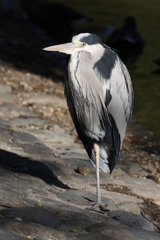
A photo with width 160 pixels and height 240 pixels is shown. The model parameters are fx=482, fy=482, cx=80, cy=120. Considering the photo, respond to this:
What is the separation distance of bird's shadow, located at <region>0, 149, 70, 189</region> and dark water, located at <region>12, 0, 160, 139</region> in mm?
2888

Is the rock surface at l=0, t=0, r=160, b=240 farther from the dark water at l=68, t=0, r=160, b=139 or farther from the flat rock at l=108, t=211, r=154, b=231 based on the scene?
the dark water at l=68, t=0, r=160, b=139

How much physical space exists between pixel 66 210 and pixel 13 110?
11.6 feet

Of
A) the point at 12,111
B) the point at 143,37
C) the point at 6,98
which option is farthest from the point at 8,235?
the point at 143,37

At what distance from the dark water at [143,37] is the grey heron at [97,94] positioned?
3037 millimetres

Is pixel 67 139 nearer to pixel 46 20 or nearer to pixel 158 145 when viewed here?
pixel 158 145

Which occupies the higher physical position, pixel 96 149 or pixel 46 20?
pixel 96 149

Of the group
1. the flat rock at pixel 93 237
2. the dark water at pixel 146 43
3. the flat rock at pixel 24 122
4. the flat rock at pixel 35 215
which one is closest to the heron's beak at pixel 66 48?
the flat rock at pixel 35 215

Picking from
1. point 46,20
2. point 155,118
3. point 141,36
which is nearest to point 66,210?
point 155,118

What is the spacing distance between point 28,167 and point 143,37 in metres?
9.07

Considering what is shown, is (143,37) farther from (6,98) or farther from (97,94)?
(97,94)

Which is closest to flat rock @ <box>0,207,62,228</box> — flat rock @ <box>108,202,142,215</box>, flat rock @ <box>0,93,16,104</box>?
flat rock @ <box>108,202,142,215</box>

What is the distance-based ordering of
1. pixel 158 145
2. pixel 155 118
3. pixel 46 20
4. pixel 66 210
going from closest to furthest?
pixel 66 210 < pixel 158 145 < pixel 155 118 < pixel 46 20

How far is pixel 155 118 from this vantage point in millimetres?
8102

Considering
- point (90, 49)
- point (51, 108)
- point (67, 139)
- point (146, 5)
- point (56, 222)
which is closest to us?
point (56, 222)
